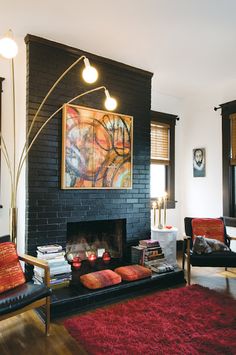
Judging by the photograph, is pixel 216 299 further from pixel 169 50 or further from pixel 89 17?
pixel 89 17

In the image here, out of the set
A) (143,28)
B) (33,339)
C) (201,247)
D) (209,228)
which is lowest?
(33,339)

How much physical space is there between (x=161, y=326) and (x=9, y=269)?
4.70 ft

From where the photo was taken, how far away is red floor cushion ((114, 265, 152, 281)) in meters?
3.17

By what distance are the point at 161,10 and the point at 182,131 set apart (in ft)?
9.57

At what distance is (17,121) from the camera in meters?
A: 3.43

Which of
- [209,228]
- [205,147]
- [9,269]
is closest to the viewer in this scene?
[9,269]

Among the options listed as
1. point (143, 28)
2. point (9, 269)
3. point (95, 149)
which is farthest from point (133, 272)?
point (143, 28)

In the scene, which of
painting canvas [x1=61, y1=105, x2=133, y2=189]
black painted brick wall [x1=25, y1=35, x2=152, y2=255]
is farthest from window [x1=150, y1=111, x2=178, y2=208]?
painting canvas [x1=61, y1=105, x2=133, y2=189]

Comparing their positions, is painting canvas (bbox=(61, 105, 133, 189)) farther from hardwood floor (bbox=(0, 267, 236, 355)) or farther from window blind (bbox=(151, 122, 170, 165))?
hardwood floor (bbox=(0, 267, 236, 355))

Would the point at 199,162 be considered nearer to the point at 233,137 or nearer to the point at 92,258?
the point at 233,137

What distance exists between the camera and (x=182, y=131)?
17.6 feet

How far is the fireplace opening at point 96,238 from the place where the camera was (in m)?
3.77

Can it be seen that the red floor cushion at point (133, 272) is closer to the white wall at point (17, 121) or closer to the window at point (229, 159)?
the white wall at point (17, 121)

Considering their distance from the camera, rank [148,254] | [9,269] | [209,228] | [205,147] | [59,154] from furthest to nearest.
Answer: [205,147] → [209,228] → [148,254] → [59,154] → [9,269]
